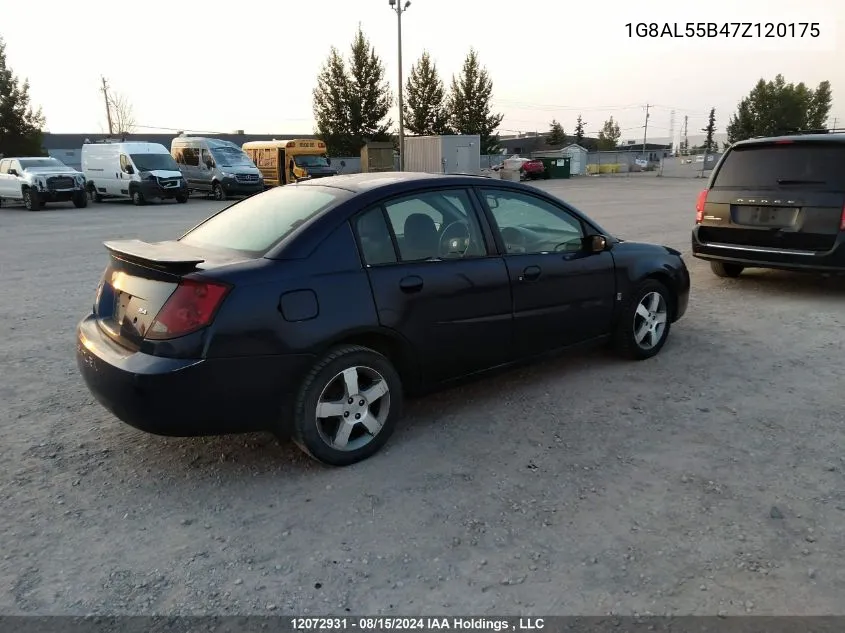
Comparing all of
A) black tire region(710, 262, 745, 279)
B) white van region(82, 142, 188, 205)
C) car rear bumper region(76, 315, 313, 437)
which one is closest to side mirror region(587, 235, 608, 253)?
car rear bumper region(76, 315, 313, 437)

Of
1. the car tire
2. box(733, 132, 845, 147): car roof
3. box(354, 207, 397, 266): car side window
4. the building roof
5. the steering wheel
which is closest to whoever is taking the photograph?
the car tire

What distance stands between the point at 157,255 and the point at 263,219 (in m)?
0.69

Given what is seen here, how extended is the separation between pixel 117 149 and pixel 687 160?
44.1 meters

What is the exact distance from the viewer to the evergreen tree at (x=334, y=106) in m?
47.4

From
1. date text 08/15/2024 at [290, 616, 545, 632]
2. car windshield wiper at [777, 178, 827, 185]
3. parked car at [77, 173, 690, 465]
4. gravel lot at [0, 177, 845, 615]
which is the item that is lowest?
date text 08/15/2024 at [290, 616, 545, 632]

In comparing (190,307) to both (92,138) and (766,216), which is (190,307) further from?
(92,138)

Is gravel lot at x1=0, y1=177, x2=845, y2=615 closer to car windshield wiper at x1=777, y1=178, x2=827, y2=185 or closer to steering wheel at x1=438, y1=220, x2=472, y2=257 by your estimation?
steering wheel at x1=438, y1=220, x2=472, y2=257

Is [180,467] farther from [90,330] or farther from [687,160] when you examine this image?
[687,160]

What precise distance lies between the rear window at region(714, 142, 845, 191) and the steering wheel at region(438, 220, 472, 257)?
4585 millimetres

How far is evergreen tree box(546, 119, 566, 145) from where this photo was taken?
93688mm

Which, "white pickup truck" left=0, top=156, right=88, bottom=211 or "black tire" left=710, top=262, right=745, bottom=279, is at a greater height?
"white pickup truck" left=0, top=156, right=88, bottom=211

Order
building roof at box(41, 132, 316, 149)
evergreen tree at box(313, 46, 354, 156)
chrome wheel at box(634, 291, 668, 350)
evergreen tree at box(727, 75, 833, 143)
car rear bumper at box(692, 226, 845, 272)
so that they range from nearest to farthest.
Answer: chrome wheel at box(634, 291, 668, 350)
car rear bumper at box(692, 226, 845, 272)
evergreen tree at box(313, 46, 354, 156)
building roof at box(41, 132, 316, 149)
evergreen tree at box(727, 75, 833, 143)

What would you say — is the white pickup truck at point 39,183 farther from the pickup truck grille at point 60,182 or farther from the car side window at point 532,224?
the car side window at point 532,224

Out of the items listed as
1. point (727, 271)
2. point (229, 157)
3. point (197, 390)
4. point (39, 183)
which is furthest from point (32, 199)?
point (197, 390)
